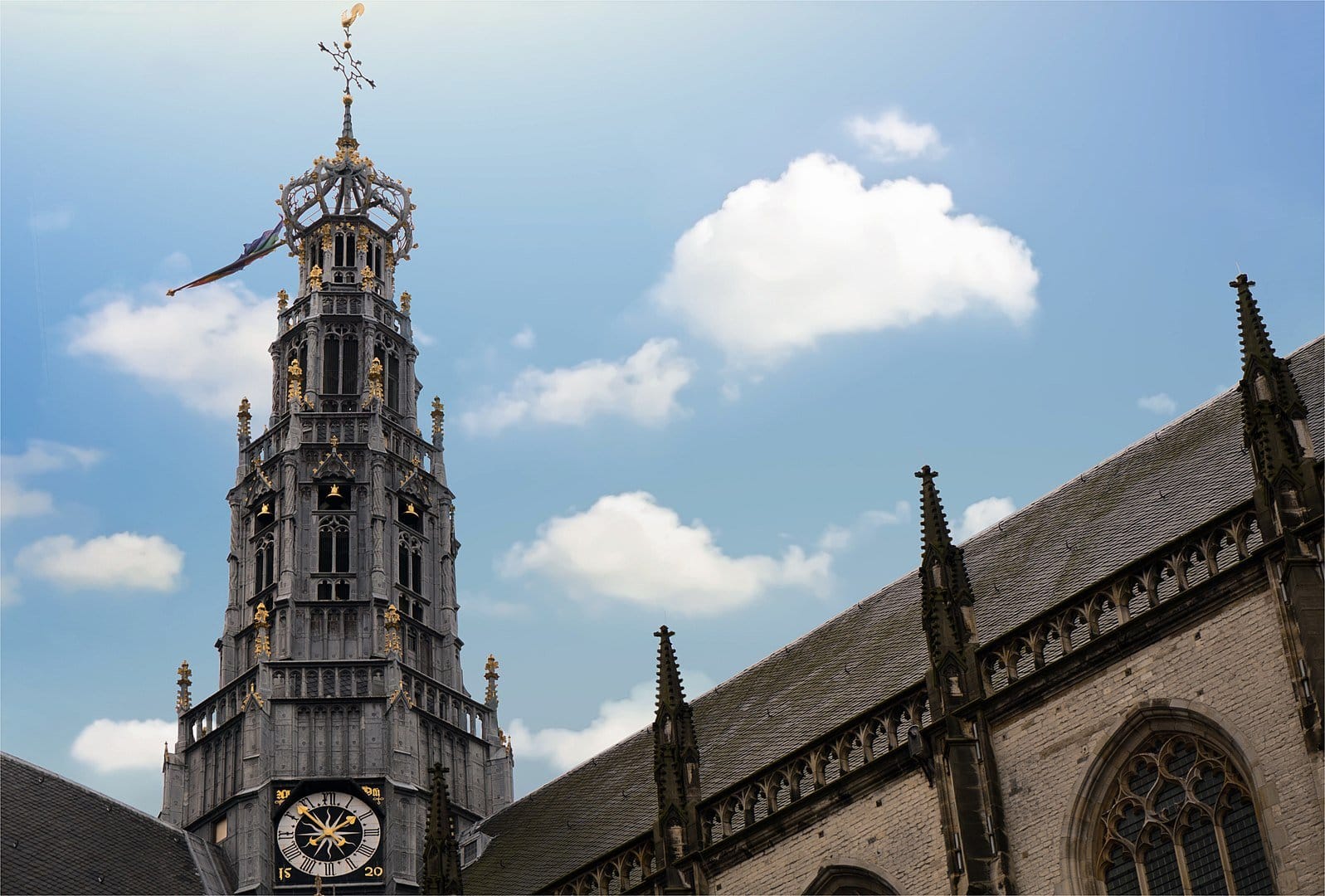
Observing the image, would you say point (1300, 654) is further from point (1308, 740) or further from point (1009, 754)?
point (1009, 754)

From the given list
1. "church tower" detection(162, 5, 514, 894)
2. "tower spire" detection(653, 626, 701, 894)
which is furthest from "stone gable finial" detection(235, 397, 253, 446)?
"tower spire" detection(653, 626, 701, 894)

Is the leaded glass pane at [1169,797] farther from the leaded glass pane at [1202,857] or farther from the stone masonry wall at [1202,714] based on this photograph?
the stone masonry wall at [1202,714]

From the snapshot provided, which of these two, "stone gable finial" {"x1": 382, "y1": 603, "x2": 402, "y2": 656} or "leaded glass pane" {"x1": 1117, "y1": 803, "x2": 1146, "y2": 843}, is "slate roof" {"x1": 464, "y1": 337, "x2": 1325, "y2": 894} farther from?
"stone gable finial" {"x1": 382, "y1": 603, "x2": 402, "y2": 656}

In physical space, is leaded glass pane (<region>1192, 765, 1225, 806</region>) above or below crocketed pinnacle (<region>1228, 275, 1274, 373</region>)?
below

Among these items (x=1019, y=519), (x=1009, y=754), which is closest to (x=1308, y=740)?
(x=1009, y=754)

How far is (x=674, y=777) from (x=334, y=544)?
18.2m

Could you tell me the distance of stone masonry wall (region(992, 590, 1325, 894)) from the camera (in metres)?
19.6

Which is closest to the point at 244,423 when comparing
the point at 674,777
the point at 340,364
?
the point at 340,364

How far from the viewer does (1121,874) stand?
2167cm

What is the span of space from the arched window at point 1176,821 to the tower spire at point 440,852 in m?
12.0

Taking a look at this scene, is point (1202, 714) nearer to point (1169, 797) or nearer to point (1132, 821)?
point (1169, 797)

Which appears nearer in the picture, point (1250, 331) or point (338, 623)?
point (1250, 331)

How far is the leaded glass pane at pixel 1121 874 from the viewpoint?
2152 centimetres

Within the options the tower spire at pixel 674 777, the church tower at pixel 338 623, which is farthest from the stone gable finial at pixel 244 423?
the tower spire at pixel 674 777
